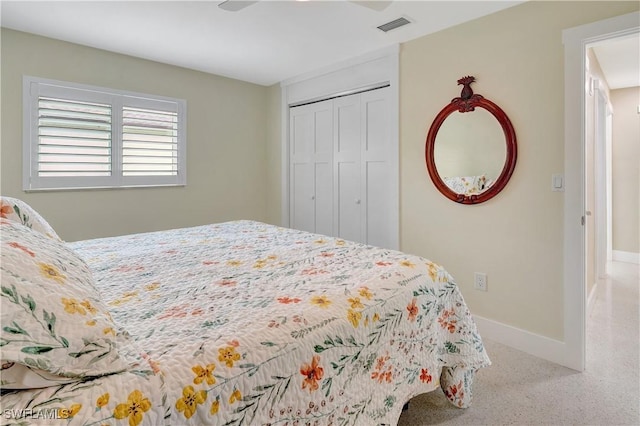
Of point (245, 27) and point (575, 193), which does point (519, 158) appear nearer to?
point (575, 193)

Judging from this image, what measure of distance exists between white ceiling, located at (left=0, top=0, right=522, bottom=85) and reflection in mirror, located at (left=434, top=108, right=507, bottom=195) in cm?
78

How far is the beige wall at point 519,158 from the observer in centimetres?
235

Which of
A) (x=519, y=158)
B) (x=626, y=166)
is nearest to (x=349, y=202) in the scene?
(x=519, y=158)

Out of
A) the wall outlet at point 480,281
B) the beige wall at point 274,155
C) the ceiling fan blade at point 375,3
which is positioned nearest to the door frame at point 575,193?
the wall outlet at point 480,281

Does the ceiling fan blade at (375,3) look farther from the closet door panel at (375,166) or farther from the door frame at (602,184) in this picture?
the door frame at (602,184)

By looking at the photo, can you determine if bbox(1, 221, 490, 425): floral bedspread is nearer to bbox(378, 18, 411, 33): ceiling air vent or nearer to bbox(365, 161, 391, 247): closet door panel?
bbox(365, 161, 391, 247): closet door panel

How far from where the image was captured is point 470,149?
2787 millimetres

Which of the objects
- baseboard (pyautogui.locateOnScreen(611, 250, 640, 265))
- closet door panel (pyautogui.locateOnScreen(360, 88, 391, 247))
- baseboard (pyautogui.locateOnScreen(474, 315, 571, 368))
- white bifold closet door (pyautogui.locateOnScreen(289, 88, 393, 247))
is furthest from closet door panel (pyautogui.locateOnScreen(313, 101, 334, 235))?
baseboard (pyautogui.locateOnScreen(611, 250, 640, 265))

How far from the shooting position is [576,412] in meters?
1.85

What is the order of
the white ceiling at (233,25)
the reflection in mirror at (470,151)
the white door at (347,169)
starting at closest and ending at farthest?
the white ceiling at (233,25)
the reflection in mirror at (470,151)
the white door at (347,169)

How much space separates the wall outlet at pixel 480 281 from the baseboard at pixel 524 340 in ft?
0.78

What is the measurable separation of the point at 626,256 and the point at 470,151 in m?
3.77

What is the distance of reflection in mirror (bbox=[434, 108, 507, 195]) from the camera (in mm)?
2645

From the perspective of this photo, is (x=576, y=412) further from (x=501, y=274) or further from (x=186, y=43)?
(x=186, y=43)
